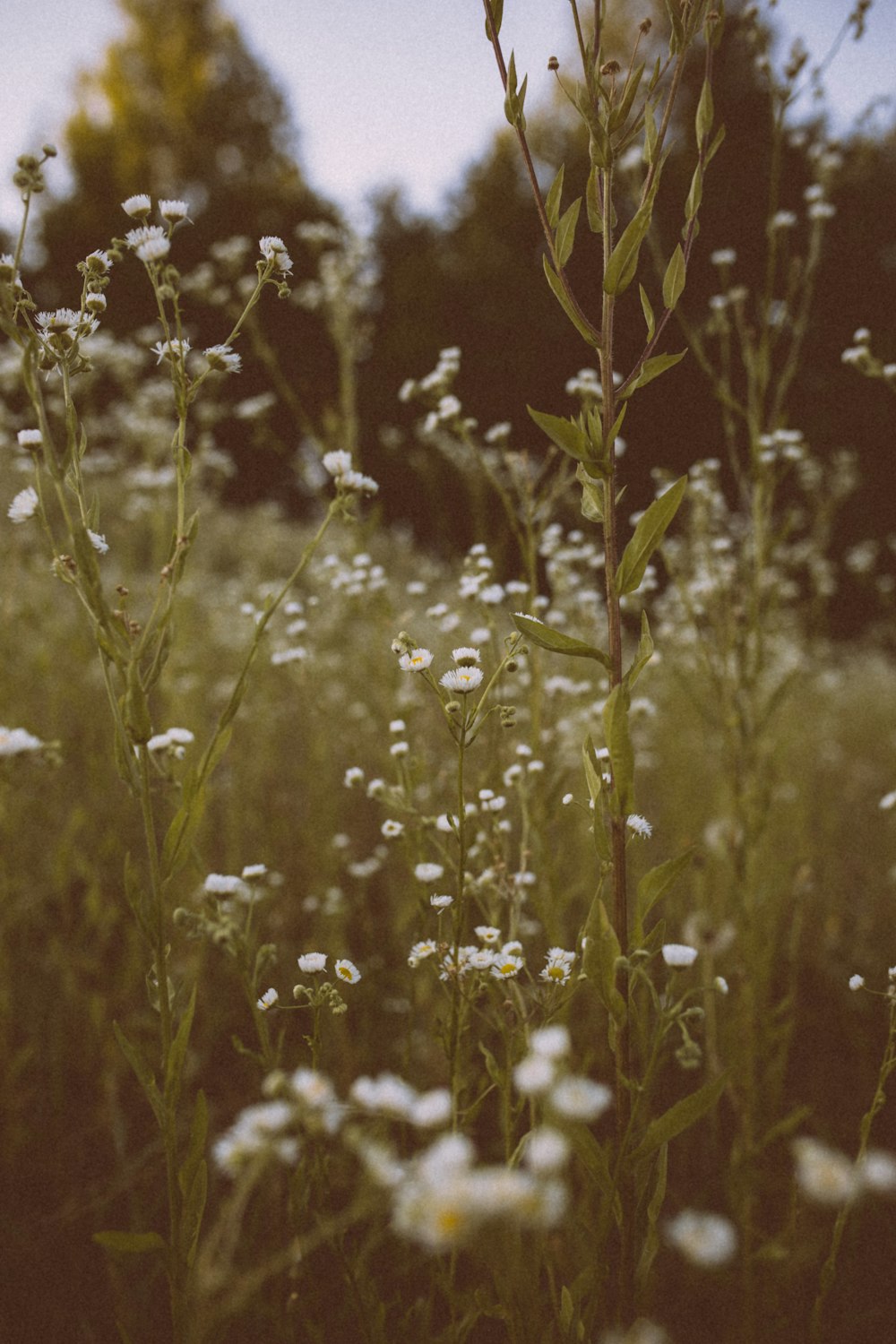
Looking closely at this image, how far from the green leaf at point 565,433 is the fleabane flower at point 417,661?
37 centimetres

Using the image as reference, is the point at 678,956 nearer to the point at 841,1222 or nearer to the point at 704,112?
the point at 841,1222

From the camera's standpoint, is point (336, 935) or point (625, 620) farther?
point (625, 620)

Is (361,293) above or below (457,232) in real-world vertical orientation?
below

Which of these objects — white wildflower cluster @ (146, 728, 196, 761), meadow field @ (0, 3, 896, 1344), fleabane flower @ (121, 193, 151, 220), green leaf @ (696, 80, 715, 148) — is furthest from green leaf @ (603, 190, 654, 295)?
white wildflower cluster @ (146, 728, 196, 761)

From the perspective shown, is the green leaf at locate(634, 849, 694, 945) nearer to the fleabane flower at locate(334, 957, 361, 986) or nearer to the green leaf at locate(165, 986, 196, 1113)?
the fleabane flower at locate(334, 957, 361, 986)

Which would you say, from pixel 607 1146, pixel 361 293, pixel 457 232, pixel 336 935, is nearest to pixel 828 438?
pixel 457 232

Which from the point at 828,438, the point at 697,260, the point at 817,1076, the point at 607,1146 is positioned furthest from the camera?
the point at 828,438

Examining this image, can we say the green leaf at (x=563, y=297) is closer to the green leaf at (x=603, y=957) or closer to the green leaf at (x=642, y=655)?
the green leaf at (x=642, y=655)

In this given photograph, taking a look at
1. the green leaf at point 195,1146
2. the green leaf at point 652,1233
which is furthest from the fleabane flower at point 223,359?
the green leaf at point 652,1233

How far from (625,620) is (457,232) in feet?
31.1

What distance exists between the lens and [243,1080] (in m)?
2.34

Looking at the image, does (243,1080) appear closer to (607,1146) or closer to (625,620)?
(607,1146)

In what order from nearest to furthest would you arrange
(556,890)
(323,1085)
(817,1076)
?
(323,1085), (556,890), (817,1076)

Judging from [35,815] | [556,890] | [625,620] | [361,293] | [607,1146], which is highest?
[625,620]
